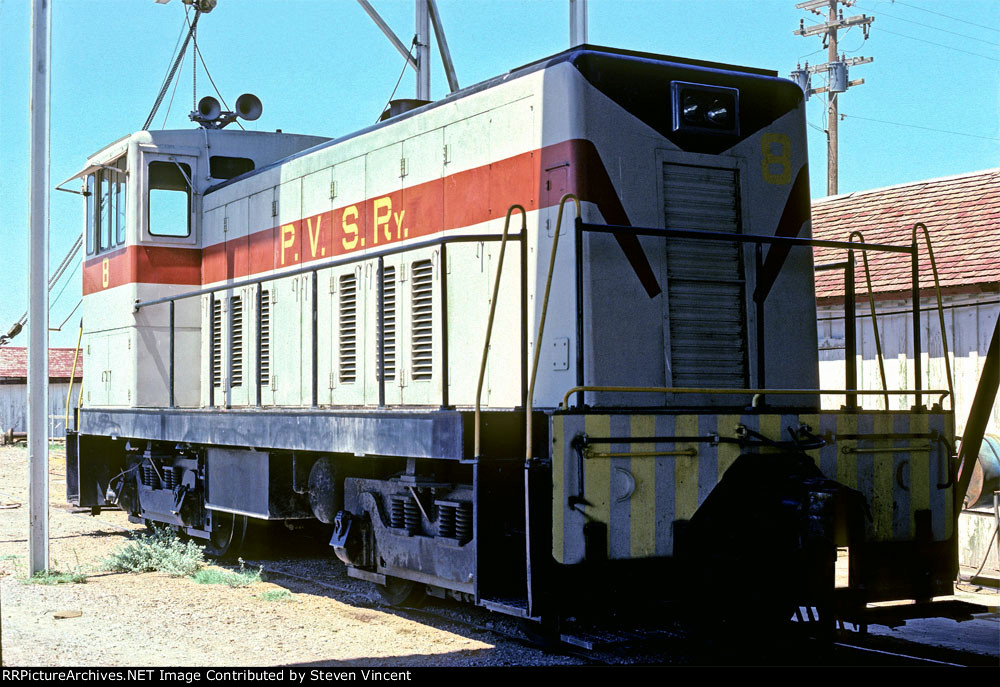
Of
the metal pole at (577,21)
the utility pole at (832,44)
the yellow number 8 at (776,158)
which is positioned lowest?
the yellow number 8 at (776,158)

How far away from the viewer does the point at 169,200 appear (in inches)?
370

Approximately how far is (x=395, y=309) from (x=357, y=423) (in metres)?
0.93

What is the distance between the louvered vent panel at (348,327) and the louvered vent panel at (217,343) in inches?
75.3

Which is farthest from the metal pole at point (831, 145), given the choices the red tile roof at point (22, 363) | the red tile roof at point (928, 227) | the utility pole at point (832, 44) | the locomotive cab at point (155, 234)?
the red tile roof at point (22, 363)

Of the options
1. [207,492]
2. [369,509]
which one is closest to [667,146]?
[369,509]

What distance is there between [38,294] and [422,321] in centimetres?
353

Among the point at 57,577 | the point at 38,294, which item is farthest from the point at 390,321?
the point at 57,577

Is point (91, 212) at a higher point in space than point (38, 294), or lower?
higher

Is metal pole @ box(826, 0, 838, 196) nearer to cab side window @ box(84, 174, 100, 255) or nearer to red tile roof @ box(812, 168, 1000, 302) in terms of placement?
red tile roof @ box(812, 168, 1000, 302)

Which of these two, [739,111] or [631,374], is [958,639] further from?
[739,111]

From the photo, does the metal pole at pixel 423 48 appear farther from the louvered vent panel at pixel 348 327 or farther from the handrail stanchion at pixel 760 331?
the handrail stanchion at pixel 760 331

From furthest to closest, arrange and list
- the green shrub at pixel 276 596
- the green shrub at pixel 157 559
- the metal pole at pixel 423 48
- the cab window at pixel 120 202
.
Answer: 1. the metal pole at pixel 423 48
2. the cab window at pixel 120 202
3. the green shrub at pixel 157 559
4. the green shrub at pixel 276 596

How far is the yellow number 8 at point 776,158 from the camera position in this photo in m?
6.19

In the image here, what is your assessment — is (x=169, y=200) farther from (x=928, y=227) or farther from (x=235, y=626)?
(x=928, y=227)
